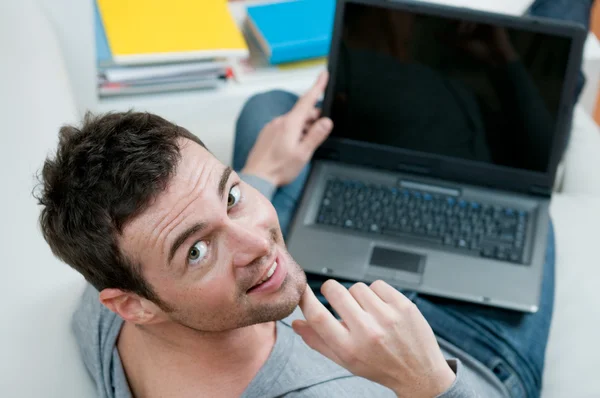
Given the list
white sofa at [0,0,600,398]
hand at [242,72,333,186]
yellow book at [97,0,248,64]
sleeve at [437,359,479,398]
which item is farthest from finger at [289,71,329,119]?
sleeve at [437,359,479,398]

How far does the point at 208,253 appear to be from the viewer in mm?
963

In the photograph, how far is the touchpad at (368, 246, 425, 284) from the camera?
131 centimetres

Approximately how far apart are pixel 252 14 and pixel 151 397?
41.1 inches

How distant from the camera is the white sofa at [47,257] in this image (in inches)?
41.6

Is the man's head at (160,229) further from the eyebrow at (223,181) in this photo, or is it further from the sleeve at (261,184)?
the sleeve at (261,184)

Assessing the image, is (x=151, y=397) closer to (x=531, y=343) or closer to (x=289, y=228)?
(x=289, y=228)

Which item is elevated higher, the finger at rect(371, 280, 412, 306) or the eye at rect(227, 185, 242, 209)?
the eye at rect(227, 185, 242, 209)

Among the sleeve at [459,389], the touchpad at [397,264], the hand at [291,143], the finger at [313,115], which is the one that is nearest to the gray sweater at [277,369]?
the sleeve at [459,389]

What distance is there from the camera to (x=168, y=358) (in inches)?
41.8

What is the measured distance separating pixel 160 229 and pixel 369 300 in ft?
0.93

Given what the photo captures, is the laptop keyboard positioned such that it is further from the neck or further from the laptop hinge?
the neck

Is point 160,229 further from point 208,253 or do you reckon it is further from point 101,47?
point 101,47

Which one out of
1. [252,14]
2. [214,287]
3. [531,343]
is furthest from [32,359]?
[252,14]

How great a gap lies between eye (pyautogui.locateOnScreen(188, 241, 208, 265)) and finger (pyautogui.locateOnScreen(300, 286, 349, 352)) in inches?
6.1
